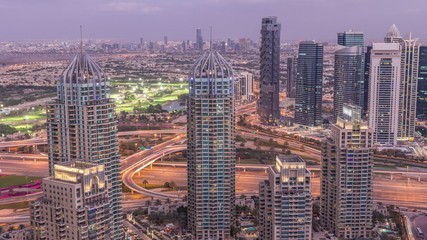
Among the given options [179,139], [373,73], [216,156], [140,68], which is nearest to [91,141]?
[216,156]

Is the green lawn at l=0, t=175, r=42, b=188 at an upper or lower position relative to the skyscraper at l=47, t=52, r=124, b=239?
lower

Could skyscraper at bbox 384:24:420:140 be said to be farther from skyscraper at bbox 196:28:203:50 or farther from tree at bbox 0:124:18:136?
skyscraper at bbox 196:28:203:50

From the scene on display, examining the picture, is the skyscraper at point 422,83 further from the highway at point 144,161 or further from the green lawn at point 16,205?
the green lawn at point 16,205

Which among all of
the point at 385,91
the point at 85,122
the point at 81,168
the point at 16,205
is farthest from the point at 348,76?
the point at 81,168

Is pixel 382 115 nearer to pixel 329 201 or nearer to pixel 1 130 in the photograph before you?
pixel 329 201

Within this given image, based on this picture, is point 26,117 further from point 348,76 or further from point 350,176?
point 350,176

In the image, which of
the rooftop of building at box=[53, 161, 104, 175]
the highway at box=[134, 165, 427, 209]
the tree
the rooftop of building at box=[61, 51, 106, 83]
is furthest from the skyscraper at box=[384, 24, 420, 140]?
the rooftop of building at box=[53, 161, 104, 175]

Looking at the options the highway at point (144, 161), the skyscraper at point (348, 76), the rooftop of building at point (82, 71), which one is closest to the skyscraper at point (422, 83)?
the skyscraper at point (348, 76)
